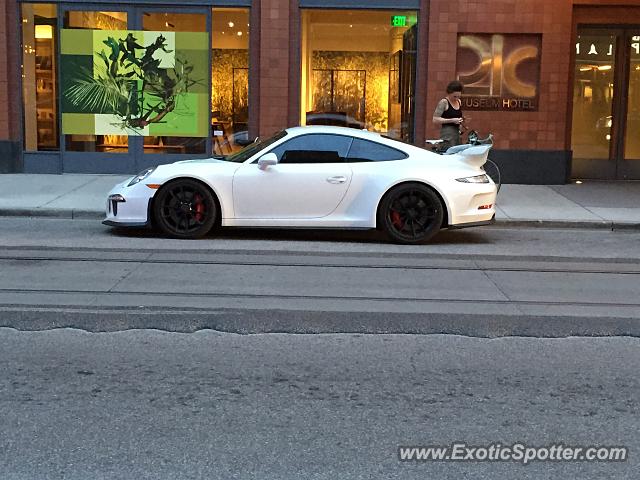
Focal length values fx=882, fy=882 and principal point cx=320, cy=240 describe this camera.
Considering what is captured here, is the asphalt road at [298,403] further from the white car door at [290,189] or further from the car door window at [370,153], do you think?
the car door window at [370,153]

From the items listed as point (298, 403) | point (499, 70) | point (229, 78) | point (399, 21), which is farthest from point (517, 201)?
point (298, 403)

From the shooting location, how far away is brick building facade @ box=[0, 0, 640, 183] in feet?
50.7

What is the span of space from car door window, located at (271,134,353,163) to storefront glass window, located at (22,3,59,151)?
7.41 m

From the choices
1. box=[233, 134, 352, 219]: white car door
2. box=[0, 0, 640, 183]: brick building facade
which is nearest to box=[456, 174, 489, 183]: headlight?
box=[233, 134, 352, 219]: white car door

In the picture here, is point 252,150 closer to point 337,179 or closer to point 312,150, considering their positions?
point 312,150

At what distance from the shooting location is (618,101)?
55.2ft

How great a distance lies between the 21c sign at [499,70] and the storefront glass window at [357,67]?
95cm

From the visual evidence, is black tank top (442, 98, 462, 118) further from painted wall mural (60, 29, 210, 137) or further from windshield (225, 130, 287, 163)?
painted wall mural (60, 29, 210, 137)

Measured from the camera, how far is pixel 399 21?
15.8 m

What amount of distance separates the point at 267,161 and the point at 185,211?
111 cm

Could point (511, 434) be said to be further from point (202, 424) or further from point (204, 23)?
point (204, 23)

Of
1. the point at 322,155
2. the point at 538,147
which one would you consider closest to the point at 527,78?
the point at 538,147

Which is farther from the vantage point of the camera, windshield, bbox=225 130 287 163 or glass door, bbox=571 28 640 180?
glass door, bbox=571 28 640 180

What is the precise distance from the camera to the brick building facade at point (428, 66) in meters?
15.5
